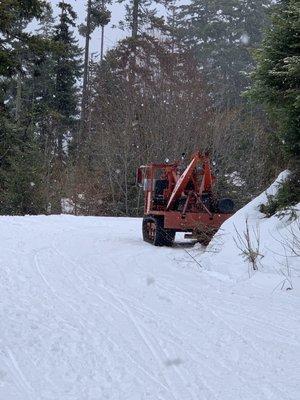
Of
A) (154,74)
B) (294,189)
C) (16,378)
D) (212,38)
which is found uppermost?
(212,38)

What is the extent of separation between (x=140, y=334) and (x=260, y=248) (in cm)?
407

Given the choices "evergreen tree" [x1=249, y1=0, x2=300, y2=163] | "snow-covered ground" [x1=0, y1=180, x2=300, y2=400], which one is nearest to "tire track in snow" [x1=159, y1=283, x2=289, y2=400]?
"snow-covered ground" [x1=0, y1=180, x2=300, y2=400]

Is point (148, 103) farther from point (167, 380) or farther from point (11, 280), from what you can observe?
point (167, 380)

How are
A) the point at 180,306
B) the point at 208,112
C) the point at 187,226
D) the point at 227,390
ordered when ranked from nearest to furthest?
the point at 227,390
the point at 180,306
the point at 187,226
the point at 208,112

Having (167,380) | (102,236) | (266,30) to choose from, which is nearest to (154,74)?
(102,236)

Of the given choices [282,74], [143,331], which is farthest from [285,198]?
[143,331]

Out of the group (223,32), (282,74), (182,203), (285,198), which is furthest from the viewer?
(223,32)

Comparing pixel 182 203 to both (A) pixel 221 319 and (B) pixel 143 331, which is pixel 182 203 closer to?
(A) pixel 221 319

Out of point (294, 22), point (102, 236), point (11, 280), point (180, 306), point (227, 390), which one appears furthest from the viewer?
point (102, 236)

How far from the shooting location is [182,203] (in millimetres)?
13430

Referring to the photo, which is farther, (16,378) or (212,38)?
(212,38)

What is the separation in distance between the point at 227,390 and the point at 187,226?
847 centimetres

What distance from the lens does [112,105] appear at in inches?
1036

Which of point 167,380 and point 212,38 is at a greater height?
point 212,38
